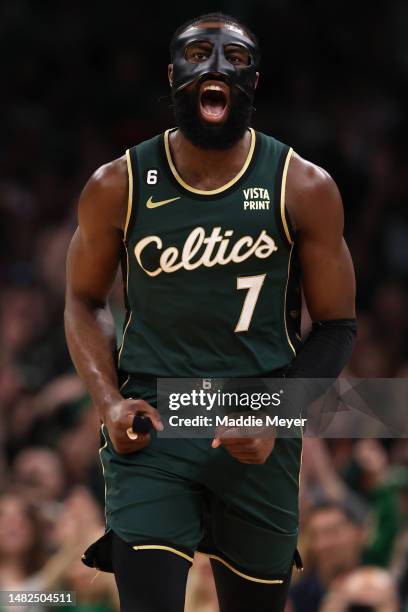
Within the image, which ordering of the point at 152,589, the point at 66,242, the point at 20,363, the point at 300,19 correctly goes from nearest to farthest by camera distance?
the point at 152,589
the point at 20,363
the point at 66,242
the point at 300,19

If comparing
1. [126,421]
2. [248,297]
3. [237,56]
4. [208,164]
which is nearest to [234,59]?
[237,56]

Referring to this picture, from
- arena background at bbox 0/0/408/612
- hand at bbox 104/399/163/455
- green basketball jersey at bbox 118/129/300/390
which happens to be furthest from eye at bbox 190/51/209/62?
arena background at bbox 0/0/408/612

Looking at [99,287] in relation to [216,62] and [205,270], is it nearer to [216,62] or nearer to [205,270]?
[205,270]

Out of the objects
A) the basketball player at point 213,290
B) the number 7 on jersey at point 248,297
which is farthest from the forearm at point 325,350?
the number 7 on jersey at point 248,297

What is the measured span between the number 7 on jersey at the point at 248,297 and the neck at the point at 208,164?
0.29 meters

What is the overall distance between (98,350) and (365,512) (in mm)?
2947

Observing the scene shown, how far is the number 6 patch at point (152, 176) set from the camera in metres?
3.76

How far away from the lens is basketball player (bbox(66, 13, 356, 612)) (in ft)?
12.1

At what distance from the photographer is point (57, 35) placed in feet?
33.7

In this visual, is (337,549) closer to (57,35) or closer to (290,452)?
(290,452)

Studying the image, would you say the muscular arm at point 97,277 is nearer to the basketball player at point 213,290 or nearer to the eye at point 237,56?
the basketball player at point 213,290

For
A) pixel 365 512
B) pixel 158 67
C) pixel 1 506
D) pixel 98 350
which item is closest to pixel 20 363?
pixel 1 506

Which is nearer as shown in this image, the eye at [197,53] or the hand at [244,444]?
the hand at [244,444]

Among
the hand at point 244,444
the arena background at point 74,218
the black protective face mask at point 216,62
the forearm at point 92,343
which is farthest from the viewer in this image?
the arena background at point 74,218
